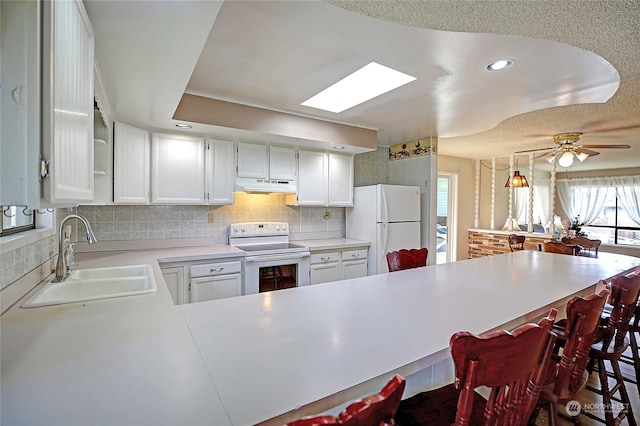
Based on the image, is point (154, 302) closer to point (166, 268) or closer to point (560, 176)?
point (166, 268)

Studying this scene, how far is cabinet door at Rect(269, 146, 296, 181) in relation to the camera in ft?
11.3

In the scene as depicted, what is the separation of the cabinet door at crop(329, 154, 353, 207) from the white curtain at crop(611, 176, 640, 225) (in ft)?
24.8

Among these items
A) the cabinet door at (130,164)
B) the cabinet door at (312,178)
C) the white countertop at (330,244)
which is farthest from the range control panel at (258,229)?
the cabinet door at (130,164)

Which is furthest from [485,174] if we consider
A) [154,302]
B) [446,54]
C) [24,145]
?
[24,145]

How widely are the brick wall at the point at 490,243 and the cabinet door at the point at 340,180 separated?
3.37m

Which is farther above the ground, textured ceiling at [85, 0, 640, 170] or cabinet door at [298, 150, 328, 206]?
textured ceiling at [85, 0, 640, 170]

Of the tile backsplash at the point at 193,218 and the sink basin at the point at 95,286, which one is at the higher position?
the tile backsplash at the point at 193,218

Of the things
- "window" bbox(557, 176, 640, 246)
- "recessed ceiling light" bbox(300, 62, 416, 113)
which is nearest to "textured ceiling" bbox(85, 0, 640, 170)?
"recessed ceiling light" bbox(300, 62, 416, 113)

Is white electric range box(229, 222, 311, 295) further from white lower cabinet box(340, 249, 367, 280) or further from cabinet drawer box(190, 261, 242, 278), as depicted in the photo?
white lower cabinet box(340, 249, 367, 280)

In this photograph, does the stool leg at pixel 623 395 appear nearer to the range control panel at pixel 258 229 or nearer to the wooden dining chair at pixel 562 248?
the wooden dining chair at pixel 562 248

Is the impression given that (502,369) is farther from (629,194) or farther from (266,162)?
(629,194)

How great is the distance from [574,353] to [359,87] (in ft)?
7.20

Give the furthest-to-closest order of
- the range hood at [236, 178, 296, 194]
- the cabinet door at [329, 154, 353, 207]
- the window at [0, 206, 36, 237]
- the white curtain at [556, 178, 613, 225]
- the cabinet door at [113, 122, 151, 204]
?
1. the white curtain at [556, 178, 613, 225]
2. the cabinet door at [329, 154, 353, 207]
3. the range hood at [236, 178, 296, 194]
4. the cabinet door at [113, 122, 151, 204]
5. the window at [0, 206, 36, 237]

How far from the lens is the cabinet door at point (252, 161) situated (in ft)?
10.8
